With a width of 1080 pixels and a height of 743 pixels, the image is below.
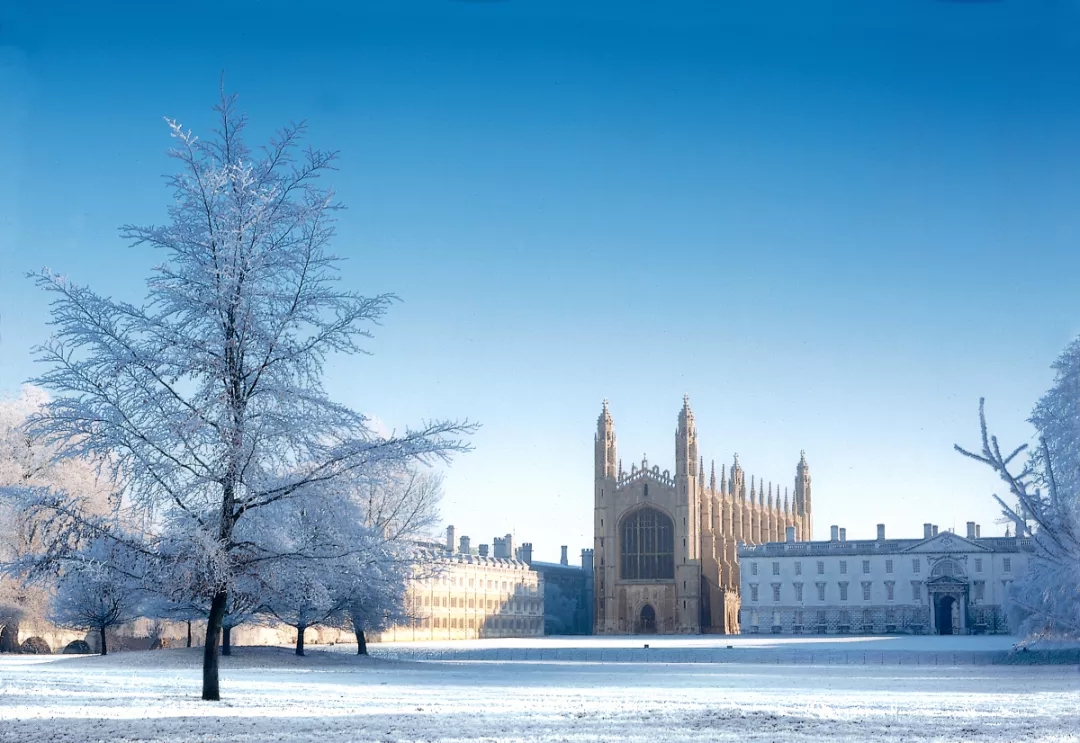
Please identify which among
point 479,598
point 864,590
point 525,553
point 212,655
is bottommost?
point 479,598

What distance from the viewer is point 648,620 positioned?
10350 cm

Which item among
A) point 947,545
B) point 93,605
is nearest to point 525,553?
point 947,545

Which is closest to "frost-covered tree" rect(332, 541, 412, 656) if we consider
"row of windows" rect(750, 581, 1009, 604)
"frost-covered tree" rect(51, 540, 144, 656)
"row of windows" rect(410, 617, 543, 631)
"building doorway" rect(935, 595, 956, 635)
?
"frost-covered tree" rect(51, 540, 144, 656)

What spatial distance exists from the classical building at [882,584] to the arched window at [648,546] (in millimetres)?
10530

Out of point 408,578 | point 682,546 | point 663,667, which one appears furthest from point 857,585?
point 408,578

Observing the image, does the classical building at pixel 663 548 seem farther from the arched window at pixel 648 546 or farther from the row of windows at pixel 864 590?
the row of windows at pixel 864 590

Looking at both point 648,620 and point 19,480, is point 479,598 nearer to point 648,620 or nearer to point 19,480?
point 648,620

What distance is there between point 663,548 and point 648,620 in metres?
6.21

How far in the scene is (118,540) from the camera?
1892 centimetres

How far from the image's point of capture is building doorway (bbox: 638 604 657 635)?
338ft

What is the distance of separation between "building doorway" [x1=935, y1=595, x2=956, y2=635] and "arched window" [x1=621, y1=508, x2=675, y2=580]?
23.7 metres

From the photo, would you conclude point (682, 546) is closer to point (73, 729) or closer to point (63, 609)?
point (63, 609)

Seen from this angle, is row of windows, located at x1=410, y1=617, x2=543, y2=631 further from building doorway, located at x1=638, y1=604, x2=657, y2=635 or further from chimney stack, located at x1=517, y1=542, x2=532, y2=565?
building doorway, located at x1=638, y1=604, x2=657, y2=635

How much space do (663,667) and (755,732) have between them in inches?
991
